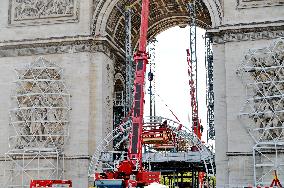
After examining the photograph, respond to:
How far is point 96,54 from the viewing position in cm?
3148

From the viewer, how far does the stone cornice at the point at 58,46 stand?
3155 cm

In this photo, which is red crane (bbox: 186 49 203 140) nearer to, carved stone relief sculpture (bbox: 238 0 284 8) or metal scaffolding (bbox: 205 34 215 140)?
metal scaffolding (bbox: 205 34 215 140)

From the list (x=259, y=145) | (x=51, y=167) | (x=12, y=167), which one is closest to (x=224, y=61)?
(x=259, y=145)

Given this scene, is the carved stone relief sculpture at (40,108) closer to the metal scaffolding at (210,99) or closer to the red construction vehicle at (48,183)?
the red construction vehicle at (48,183)

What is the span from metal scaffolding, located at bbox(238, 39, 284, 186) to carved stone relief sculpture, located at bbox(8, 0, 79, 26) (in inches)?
412

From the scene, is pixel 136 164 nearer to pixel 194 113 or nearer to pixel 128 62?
pixel 128 62

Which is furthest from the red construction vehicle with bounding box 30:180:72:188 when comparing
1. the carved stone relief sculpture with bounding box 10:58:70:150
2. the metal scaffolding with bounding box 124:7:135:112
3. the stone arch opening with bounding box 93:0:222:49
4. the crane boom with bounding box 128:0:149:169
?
the stone arch opening with bounding box 93:0:222:49

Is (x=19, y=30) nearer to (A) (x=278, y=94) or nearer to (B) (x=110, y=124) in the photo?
(B) (x=110, y=124)

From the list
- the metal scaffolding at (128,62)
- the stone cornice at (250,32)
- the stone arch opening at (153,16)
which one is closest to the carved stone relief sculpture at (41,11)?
the stone arch opening at (153,16)

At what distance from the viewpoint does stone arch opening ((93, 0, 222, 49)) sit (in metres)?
31.8

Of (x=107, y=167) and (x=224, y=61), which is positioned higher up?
(x=224, y=61)

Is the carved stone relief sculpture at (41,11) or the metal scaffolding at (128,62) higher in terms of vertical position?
the carved stone relief sculpture at (41,11)

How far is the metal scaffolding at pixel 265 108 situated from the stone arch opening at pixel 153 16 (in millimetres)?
3403

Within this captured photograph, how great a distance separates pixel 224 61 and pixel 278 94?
341 cm
